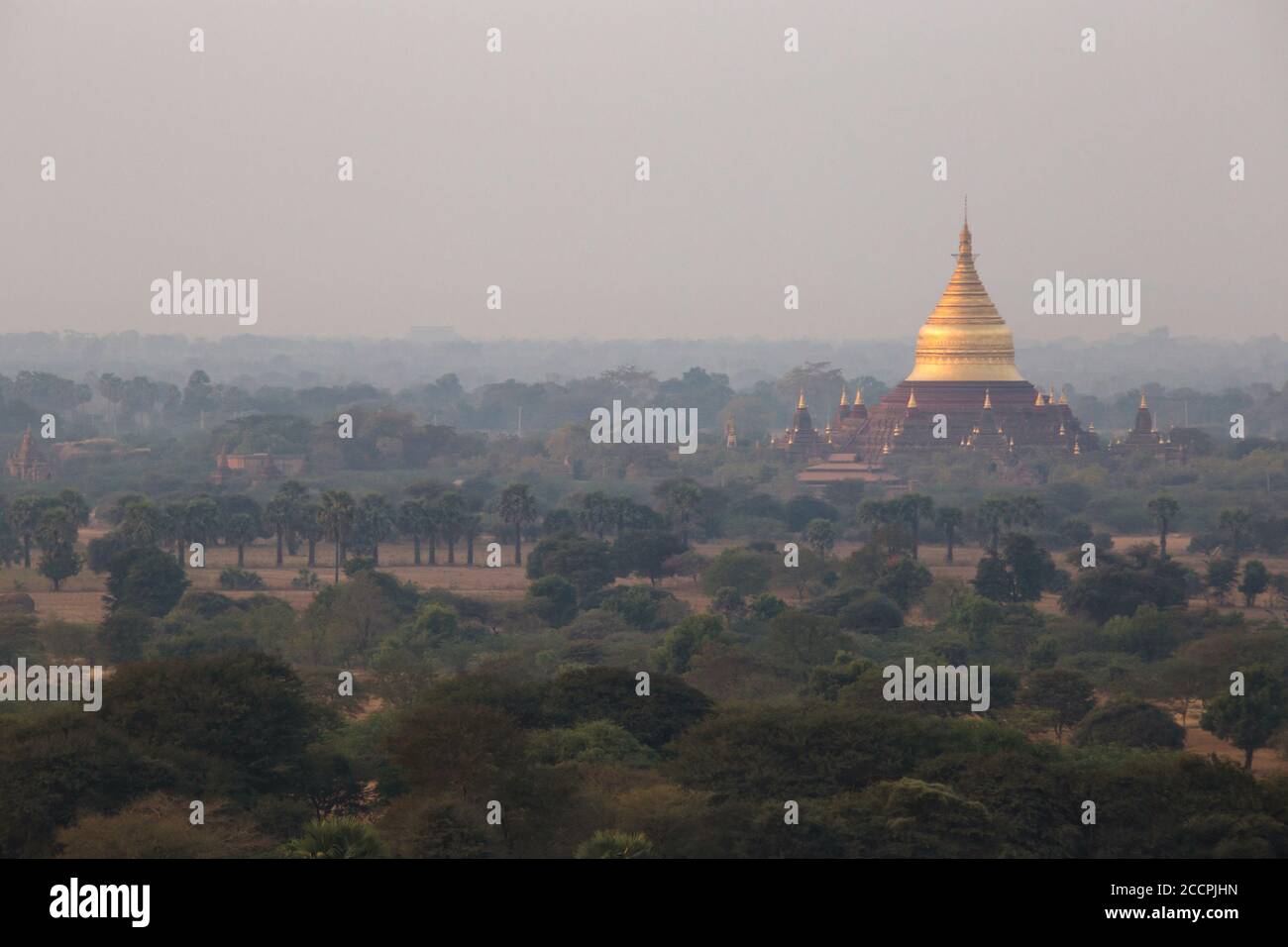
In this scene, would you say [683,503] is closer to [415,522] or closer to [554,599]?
[415,522]

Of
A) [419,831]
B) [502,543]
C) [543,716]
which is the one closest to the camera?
[419,831]


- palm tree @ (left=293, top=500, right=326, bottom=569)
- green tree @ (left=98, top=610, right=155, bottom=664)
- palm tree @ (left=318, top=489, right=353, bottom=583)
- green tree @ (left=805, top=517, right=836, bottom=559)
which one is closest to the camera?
green tree @ (left=98, top=610, right=155, bottom=664)

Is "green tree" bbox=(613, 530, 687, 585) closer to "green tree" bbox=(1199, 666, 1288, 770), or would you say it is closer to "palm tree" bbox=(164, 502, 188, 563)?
"palm tree" bbox=(164, 502, 188, 563)

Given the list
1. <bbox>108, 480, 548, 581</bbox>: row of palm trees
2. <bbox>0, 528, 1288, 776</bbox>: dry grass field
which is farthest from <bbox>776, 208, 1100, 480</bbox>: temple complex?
<bbox>108, 480, 548, 581</bbox>: row of palm trees

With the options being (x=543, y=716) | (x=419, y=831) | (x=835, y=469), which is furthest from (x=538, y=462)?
(x=419, y=831)

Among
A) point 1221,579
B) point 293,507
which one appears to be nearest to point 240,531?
point 293,507
